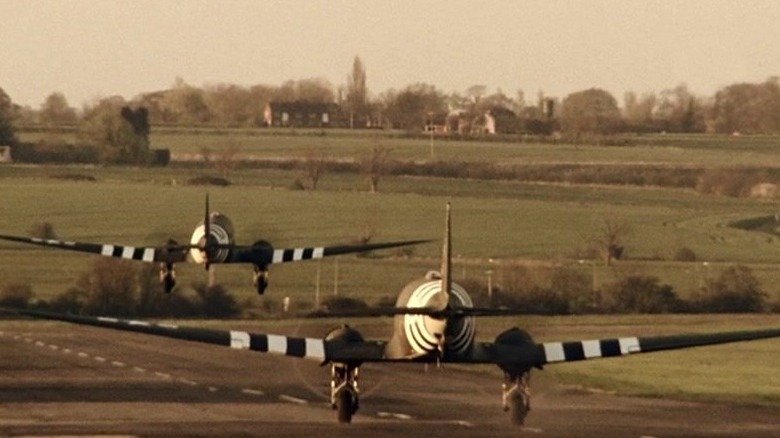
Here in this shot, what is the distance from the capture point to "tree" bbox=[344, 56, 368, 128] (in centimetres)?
11438

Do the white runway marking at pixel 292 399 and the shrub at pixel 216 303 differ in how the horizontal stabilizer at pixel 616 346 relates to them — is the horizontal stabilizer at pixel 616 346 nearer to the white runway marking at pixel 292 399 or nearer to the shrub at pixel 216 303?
the white runway marking at pixel 292 399

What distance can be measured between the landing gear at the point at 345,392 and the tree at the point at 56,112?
72526 mm

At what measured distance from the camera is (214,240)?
56500 mm

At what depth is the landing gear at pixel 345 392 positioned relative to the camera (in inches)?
1496

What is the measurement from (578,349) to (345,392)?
14.2 feet

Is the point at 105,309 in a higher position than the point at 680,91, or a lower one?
lower

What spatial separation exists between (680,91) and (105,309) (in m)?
50.2

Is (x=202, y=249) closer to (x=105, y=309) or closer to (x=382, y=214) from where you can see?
(x=105, y=309)

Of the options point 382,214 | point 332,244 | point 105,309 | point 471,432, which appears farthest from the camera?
point 382,214

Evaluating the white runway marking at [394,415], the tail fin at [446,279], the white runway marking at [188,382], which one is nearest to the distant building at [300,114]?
the white runway marking at [188,382]

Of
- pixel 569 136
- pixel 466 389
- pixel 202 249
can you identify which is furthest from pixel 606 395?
pixel 569 136

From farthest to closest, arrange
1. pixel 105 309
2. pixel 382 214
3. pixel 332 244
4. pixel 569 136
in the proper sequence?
pixel 569 136
pixel 382 214
pixel 332 244
pixel 105 309

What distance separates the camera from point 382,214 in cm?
9562

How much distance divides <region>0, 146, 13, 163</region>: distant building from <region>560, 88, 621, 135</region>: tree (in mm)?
31707
